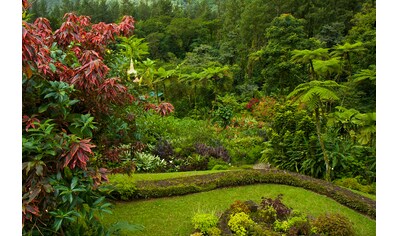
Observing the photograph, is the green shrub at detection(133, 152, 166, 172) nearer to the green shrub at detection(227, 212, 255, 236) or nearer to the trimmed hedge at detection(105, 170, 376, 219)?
the trimmed hedge at detection(105, 170, 376, 219)

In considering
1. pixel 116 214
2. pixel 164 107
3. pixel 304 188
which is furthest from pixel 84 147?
pixel 304 188

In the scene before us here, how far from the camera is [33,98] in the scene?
264 cm

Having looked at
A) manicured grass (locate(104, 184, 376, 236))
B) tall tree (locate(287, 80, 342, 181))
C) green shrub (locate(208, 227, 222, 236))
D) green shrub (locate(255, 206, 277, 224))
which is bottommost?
manicured grass (locate(104, 184, 376, 236))

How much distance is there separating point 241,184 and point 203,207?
1245 millimetres

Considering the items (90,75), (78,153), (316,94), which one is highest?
(90,75)

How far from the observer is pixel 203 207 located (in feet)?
17.7

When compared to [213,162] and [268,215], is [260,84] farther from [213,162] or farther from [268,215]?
[268,215]

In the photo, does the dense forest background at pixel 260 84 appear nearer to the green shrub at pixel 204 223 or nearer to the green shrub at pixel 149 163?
the green shrub at pixel 149 163

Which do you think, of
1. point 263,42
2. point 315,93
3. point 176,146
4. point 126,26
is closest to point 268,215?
point 315,93

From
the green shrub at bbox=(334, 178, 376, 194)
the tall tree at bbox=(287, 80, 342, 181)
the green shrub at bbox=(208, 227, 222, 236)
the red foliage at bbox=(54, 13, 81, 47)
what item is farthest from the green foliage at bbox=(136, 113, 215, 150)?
the red foliage at bbox=(54, 13, 81, 47)

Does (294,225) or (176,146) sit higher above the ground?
(176,146)

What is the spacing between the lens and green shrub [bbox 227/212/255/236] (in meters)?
4.36

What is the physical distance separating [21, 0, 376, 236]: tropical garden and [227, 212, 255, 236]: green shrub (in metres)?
0.01

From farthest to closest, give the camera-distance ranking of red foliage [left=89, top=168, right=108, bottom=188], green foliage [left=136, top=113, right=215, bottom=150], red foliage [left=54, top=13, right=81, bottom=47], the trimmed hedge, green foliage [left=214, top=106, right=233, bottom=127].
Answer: green foliage [left=214, top=106, right=233, bottom=127] → green foliage [left=136, top=113, right=215, bottom=150] → the trimmed hedge → red foliage [left=54, top=13, right=81, bottom=47] → red foliage [left=89, top=168, right=108, bottom=188]
